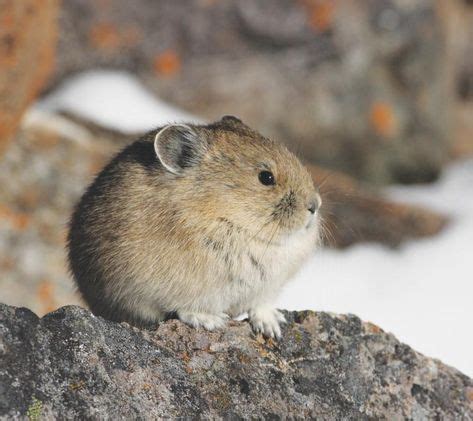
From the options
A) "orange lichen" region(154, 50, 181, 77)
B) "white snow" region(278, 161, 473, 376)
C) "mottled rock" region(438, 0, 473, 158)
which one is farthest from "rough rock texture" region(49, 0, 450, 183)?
"white snow" region(278, 161, 473, 376)

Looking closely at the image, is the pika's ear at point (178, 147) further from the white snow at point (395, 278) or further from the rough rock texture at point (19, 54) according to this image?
the rough rock texture at point (19, 54)

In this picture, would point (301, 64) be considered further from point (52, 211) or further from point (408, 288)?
point (52, 211)

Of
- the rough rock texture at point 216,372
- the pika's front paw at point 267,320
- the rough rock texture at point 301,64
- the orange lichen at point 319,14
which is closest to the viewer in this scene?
the rough rock texture at point 216,372

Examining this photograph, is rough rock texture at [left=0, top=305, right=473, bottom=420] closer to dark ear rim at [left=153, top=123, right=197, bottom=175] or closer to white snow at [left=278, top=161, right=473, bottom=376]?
dark ear rim at [left=153, top=123, right=197, bottom=175]

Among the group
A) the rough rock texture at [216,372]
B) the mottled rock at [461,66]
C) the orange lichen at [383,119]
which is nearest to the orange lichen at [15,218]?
the rough rock texture at [216,372]

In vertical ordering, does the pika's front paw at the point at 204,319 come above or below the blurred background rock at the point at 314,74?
below

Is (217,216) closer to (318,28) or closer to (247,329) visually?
(247,329)

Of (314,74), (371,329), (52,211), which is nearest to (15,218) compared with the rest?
(52,211)

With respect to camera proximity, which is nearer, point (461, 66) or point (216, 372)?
point (216, 372)
